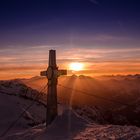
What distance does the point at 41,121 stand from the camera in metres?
23.9

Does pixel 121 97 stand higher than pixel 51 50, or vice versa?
pixel 51 50

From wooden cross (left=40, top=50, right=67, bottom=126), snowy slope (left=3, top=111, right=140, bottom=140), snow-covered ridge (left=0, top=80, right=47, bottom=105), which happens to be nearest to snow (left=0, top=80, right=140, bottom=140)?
snowy slope (left=3, top=111, right=140, bottom=140)

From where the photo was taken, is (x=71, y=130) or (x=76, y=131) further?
(x=71, y=130)

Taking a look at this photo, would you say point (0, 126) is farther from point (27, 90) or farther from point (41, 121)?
point (27, 90)

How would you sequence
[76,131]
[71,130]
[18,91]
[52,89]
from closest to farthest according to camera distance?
[76,131], [71,130], [52,89], [18,91]

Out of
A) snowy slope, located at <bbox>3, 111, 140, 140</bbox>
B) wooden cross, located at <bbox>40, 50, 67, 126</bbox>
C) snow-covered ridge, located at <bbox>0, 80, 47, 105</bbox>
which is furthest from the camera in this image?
snow-covered ridge, located at <bbox>0, 80, 47, 105</bbox>

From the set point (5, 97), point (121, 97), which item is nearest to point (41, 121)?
point (5, 97)

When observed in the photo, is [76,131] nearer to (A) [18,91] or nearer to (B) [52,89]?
(B) [52,89]

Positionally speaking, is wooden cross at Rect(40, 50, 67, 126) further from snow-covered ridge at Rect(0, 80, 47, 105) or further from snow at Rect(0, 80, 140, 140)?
snow-covered ridge at Rect(0, 80, 47, 105)

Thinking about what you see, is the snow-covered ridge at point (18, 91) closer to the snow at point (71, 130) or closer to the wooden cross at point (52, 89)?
the snow at point (71, 130)

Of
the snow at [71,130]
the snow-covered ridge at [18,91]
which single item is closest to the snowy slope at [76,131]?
the snow at [71,130]

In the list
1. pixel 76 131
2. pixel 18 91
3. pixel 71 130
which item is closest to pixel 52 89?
pixel 71 130

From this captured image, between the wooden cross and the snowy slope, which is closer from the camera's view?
the snowy slope

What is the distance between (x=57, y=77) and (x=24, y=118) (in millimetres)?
7338
